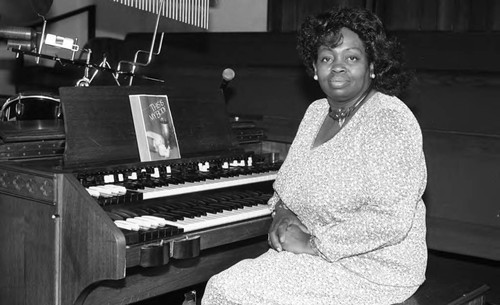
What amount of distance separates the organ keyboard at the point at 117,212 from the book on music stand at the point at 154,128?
0.14 ft

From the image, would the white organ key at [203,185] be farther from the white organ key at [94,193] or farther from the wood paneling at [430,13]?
the wood paneling at [430,13]

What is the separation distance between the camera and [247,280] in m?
2.59

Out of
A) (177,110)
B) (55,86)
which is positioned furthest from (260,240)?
(55,86)

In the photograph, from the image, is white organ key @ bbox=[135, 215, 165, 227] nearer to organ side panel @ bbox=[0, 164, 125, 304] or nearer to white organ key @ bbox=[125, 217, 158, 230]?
white organ key @ bbox=[125, 217, 158, 230]

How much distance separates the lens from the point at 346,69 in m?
2.74

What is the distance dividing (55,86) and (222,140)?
3047 millimetres

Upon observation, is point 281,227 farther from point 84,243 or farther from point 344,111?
point 84,243

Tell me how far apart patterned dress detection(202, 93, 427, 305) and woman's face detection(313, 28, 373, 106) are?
0.29ft

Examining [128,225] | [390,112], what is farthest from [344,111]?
[128,225]

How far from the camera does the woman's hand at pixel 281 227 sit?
109 inches

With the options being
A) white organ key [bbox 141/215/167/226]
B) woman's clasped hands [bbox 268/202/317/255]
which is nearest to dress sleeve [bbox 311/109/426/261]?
woman's clasped hands [bbox 268/202/317/255]

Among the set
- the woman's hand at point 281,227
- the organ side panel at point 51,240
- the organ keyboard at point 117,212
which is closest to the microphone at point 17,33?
the organ keyboard at point 117,212

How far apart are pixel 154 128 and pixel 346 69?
0.95 metres

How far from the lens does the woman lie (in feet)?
8.25
